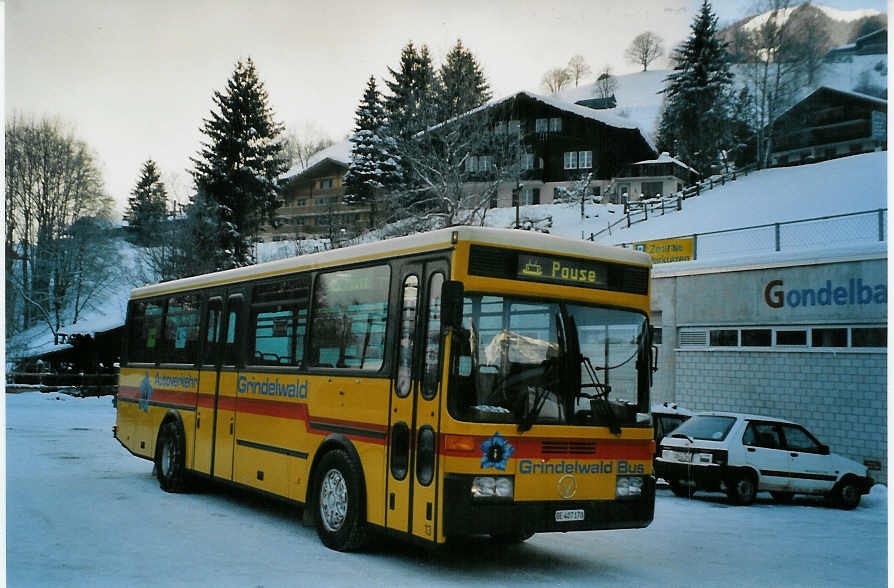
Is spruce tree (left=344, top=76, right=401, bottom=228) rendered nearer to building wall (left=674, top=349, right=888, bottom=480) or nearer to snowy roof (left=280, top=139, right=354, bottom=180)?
Answer: snowy roof (left=280, top=139, right=354, bottom=180)

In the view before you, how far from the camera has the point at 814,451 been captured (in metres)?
15.1

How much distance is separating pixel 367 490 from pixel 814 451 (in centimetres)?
982

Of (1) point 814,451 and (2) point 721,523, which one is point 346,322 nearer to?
(2) point 721,523

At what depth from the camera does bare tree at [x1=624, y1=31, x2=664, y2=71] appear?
3475 centimetres

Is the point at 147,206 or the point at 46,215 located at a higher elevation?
the point at 147,206

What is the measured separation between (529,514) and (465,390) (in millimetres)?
1188

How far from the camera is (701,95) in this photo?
64.5 meters

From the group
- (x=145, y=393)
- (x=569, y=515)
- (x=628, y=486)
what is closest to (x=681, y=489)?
(x=628, y=486)

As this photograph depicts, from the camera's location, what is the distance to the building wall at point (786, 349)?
17812 mm

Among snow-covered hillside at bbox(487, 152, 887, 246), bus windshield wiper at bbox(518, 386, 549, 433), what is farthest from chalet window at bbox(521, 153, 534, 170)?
bus windshield wiper at bbox(518, 386, 549, 433)

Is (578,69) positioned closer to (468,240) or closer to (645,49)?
(645,49)

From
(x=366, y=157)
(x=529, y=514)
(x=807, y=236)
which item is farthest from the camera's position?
(x=366, y=157)

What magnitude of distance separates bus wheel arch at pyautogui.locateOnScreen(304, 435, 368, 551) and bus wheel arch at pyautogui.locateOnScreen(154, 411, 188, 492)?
4150 mm

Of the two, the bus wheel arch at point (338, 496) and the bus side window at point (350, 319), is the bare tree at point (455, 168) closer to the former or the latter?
the bus side window at point (350, 319)
